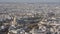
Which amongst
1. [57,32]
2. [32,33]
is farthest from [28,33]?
[57,32]

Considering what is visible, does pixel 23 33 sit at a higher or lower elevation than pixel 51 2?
higher

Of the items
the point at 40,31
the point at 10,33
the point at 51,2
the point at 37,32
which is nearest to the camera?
the point at 10,33

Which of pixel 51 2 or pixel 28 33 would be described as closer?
pixel 28 33

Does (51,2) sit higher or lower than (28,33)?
lower

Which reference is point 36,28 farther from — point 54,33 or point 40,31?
point 54,33

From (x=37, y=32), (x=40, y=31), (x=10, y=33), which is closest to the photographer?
(x=10, y=33)

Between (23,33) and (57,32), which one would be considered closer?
(23,33)

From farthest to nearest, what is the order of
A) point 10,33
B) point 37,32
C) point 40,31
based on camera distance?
point 40,31
point 37,32
point 10,33

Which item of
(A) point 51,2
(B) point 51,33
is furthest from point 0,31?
(A) point 51,2

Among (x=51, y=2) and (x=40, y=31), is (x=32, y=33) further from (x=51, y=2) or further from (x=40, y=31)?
(x=51, y=2)
